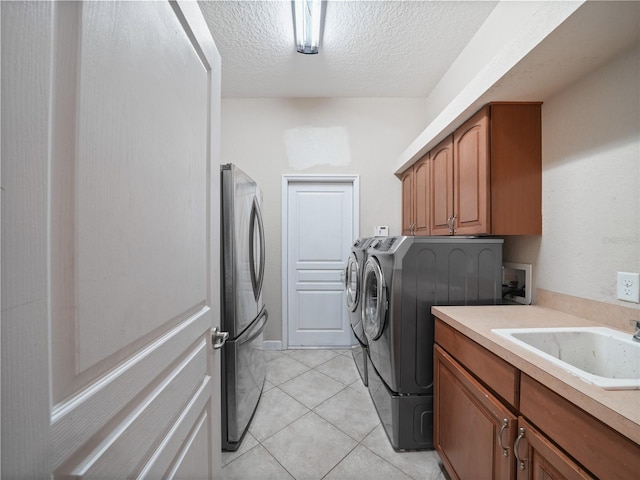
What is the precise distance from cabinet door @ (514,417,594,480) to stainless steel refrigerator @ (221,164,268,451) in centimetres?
130

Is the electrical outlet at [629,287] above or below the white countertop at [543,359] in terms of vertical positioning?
above

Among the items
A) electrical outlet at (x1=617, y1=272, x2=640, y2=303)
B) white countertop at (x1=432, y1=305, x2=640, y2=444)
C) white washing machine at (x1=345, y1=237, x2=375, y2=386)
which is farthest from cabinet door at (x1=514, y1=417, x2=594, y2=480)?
white washing machine at (x1=345, y1=237, x2=375, y2=386)

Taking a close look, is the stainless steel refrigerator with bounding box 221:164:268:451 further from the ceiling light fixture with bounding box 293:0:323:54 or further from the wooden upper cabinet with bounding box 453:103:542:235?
the wooden upper cabinet with bounding box 453:103:542:235

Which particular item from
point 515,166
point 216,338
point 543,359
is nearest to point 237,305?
point 216,338

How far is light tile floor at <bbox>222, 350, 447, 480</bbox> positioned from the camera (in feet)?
4.33

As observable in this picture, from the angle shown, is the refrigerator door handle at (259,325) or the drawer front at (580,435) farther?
the refrigerator door handle at (259,325)

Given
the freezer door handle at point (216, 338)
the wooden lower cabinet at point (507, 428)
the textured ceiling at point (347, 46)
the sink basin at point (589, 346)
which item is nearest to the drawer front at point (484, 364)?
the wooden lower cabinet at point (507, 428)

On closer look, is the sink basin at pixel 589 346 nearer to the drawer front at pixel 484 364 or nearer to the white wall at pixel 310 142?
the drawer front at pixel 484 364

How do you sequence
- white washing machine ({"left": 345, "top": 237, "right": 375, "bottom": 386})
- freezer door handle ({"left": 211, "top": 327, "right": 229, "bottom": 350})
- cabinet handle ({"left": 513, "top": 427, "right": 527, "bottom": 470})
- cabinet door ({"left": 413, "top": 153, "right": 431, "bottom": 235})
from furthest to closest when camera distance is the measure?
cabinet door ({"left": 413, "top": 153, "right": 431, "bottom": 235}) → white washing machine ({"left": 345, "top": 237, "right": 375, "bottom": 386}) → freezer door handle ({"left": 211, "top": 327, "right": 229, "bottom": 350}) → cabinet handle ({"left": 513, "top": 427, "right": 527, "bottom": 470})

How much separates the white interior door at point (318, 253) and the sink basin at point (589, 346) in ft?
6.45

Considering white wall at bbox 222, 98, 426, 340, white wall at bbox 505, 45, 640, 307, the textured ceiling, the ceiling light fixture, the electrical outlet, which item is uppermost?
the textured ceiling

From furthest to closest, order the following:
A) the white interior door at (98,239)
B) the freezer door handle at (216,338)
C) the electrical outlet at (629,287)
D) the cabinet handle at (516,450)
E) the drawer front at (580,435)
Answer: the electrical outlet at (629,287)
the freezer door handle at (216,338)
the cabinet handle at (516,450)
the drawer front at (580,435)
the white interior door at (98,239)

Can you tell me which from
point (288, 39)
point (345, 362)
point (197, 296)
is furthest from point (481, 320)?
point (288, 39)

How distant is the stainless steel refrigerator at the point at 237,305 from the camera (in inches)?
55.6
